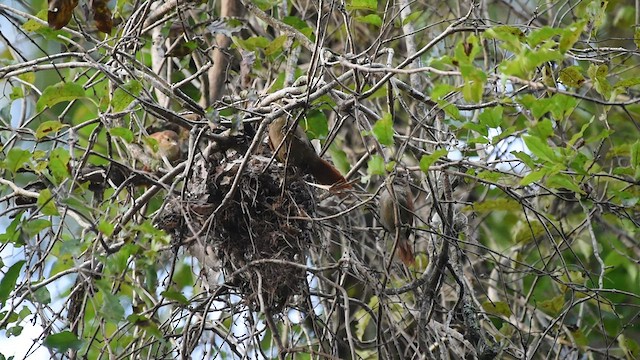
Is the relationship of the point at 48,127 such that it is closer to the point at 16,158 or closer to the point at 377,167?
the point at 16,158

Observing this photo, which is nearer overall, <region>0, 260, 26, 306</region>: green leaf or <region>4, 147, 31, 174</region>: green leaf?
<region>4, 147, 31, 174</region>: green leaf

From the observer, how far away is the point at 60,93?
240 cm

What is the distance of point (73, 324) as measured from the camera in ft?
8.36

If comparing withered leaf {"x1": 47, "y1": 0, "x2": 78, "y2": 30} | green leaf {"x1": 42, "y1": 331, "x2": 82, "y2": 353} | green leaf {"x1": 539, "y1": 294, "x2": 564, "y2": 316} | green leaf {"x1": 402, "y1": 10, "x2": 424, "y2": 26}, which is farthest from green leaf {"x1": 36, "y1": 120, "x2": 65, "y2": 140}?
green leaf {"x1": 539, "y1": 294, "x2": 564, "y2": 316}

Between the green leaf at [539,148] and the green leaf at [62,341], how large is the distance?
1327mm

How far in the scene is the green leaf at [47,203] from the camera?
209 centimetres

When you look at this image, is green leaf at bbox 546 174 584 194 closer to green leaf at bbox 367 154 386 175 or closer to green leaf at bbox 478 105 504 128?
green leaf at bbox 478 105 504 128

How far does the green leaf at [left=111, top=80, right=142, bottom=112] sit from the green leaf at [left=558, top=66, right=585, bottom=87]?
1343 millimetres

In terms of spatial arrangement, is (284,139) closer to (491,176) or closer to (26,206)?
(491,176)

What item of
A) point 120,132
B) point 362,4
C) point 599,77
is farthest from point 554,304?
point 120,132

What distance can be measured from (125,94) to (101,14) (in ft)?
1.34

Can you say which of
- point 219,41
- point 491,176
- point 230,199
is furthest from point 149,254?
point 219,41

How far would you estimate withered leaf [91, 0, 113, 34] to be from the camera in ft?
8.64

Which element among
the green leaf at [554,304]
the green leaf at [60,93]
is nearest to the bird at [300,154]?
the green leaf at [60,93]
